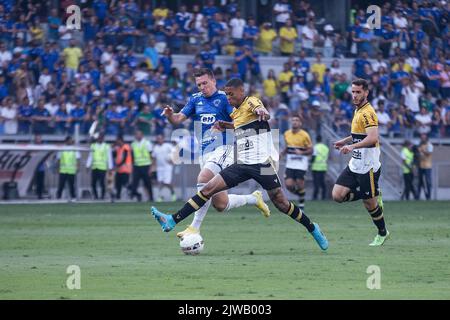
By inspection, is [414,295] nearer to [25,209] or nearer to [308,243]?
[308,243]

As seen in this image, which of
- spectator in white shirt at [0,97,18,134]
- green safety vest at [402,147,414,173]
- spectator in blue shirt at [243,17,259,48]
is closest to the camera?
spectator in white shirt at [0,97,18,134]

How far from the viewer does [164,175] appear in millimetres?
34250

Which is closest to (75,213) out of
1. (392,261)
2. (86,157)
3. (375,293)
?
(86,157)

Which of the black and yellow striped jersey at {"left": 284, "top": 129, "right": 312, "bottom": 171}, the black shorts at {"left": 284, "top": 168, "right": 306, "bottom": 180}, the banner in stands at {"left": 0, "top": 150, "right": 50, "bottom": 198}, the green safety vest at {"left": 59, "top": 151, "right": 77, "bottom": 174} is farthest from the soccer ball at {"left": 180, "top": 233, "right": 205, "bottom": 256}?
the green safety vest at {"left": 59, "top": 151, "right": 77, "bottom": 174}

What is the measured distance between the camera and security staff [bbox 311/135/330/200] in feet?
113

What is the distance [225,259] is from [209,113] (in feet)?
8.36

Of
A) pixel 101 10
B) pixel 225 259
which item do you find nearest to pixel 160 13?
pixel 101 10

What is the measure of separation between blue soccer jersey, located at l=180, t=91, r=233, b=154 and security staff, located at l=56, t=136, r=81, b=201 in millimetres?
16066

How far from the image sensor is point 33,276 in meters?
13.1

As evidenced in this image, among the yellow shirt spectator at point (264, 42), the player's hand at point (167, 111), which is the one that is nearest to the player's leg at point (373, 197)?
the player's hand at point (167, 111)

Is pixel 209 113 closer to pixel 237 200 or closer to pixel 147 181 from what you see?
pixel 237 200

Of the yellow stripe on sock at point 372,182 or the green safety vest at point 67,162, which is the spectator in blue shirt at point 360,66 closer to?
the green safety vest at point 67,162

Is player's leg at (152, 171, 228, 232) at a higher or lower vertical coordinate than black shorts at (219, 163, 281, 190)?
lower

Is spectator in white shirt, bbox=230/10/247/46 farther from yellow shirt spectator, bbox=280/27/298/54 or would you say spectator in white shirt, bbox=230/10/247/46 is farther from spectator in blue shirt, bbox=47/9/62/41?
spectator in blue shirt, bbox=47/9/62/41
